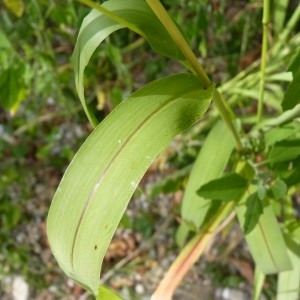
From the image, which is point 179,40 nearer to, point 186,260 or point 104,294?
point 104,294

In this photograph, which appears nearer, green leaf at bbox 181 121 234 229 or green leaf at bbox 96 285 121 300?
green leaf at bbox 96 285 121 300

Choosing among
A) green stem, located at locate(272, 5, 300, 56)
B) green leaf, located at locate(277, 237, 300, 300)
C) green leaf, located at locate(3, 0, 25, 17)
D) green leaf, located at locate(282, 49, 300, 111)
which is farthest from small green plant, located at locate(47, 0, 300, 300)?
green leaf, located at locate(3, 0, 25, 17)

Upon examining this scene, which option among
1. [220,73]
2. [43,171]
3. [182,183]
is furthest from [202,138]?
[43,171]

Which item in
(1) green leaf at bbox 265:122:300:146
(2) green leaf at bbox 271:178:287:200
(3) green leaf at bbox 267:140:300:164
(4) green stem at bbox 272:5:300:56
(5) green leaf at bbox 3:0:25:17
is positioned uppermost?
(5) green leaf at bbox 3:0:25:17

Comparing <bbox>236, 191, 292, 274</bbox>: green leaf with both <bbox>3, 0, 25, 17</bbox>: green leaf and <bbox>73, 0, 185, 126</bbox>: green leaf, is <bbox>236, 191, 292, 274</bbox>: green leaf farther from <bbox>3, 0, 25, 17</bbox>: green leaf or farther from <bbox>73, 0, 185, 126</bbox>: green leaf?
<bbox>3, 0, 25, 17</bbox>: green leaf

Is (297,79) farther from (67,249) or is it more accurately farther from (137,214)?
(137,214)

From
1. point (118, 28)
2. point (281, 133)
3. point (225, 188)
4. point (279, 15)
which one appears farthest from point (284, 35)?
point (118, 28)

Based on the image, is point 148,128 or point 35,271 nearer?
point 148,128
